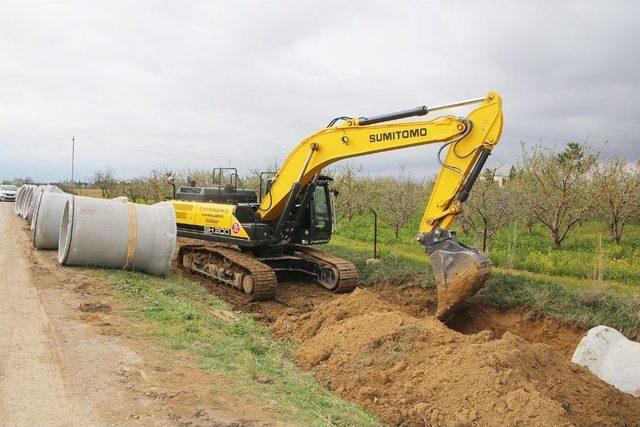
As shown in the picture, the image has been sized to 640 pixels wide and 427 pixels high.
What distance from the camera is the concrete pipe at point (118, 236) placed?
10.0 meters

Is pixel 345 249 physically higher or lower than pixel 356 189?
lower

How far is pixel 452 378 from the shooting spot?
17.3ft

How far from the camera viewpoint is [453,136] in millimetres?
8141

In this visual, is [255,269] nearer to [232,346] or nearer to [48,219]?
[232,346]

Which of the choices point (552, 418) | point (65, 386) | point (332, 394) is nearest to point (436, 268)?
point (332, 394)

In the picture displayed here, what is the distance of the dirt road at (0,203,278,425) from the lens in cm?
434

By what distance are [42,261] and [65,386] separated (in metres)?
7.35

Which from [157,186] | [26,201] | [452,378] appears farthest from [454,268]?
[157,186]

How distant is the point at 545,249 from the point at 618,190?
2.83 metres

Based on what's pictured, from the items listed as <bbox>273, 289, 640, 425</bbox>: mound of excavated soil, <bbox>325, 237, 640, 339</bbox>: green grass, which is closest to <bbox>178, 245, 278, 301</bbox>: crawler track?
Result: <bbox>325, 237, 640, 339</bbox>: green grass

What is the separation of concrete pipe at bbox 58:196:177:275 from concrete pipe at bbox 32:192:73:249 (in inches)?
82.7

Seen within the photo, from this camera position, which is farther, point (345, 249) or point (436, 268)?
point (345, 249)

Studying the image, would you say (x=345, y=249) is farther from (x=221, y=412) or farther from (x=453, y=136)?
(x=221, y=412)

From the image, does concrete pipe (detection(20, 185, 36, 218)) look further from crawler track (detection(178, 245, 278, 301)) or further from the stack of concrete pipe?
the stack of concrete pipe
